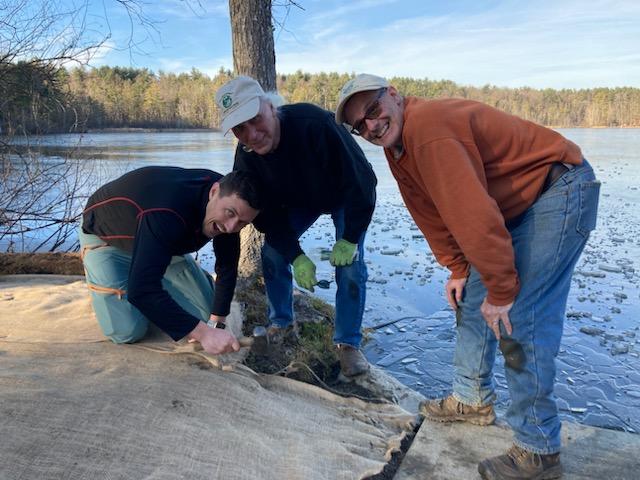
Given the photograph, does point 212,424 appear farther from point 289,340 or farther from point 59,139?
point 59,139

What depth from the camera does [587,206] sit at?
1714 mm

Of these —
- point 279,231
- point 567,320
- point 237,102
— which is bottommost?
point 567,320

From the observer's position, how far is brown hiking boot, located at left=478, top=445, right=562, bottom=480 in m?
1.81

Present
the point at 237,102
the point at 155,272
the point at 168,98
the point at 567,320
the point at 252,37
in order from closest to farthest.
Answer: the point at 155,272 → the point at 237,102 → the point at 252,37 → the point at 567,320 → the point at 168,98

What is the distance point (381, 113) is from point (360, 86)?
0.12m

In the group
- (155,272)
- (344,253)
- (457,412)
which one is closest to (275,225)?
(344,253)

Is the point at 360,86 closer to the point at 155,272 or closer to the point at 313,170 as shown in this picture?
the point at 313,170

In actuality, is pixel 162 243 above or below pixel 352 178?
below

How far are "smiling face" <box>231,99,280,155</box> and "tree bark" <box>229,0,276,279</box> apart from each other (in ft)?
5.64

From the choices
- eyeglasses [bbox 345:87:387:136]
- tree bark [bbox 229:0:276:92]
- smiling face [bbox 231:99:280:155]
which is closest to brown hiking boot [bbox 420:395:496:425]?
eyeglasses [bbox 345:87:387:136]

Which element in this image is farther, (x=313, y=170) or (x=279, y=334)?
(x=279, y=334)

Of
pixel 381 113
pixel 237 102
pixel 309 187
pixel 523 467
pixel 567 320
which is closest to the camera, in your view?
pixel 381 113

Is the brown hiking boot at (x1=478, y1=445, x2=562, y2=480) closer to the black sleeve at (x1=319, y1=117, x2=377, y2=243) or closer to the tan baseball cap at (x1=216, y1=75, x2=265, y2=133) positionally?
the black sleeve at (x1=319, y1=117, x2=377, y2=243)

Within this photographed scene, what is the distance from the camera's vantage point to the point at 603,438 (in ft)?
6.87
